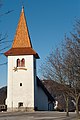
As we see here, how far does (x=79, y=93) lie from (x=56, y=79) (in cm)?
501

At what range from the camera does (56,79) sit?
1391 inches

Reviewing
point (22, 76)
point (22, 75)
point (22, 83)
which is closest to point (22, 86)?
point (22, 83)

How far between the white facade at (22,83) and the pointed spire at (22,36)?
2787 mm

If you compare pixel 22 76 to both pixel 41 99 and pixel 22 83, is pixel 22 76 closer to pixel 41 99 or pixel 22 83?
pixel 22 83

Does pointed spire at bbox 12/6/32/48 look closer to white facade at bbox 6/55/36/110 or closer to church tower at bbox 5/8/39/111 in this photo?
church tower at bbox 5/8/39/111

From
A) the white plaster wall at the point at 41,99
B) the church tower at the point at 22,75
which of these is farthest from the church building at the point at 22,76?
the white plaster wall at the point at 41,99

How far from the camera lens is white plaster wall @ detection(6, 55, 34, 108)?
2453 inches

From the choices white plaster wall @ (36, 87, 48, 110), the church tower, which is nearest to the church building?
the church tower

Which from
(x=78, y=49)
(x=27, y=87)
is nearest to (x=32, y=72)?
(x=27, y=87)

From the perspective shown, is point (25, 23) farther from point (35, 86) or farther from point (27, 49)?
point (35, 86)

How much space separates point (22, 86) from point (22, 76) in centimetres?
222

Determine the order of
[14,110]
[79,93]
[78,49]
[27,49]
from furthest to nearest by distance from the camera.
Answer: [27,49], [14,110], [79,93], [78,49]

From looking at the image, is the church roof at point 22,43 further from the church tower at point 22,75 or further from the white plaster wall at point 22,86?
the white plaster wall at point 22,86

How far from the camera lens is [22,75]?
64000mm
